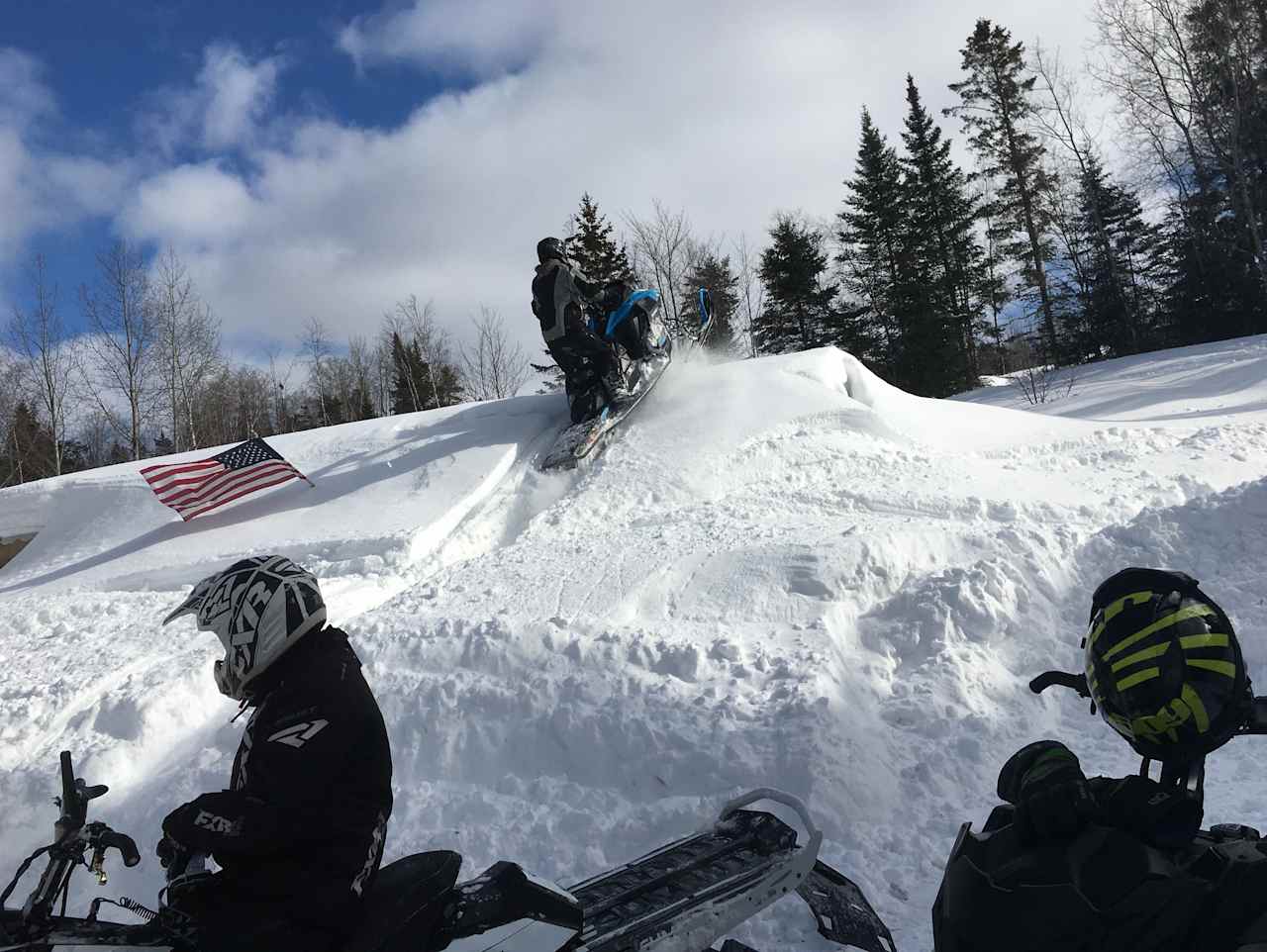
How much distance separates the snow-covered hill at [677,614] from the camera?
152 inches

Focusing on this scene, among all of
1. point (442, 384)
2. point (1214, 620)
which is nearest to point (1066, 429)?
point (1214, 620)

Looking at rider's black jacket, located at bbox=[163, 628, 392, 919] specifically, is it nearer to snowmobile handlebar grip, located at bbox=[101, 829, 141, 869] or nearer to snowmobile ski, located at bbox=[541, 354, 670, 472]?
snowmobile handlebar grip, located at bbox=[101, 829, 141, 869]

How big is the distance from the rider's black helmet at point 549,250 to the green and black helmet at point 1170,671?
343 inches

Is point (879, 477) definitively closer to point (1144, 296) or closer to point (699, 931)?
point (699, 931)

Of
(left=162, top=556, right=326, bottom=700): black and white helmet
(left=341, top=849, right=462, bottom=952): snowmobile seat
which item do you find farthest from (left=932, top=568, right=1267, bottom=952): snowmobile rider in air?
(left=162, top=556, right=326, bottom=700): black and white helmet

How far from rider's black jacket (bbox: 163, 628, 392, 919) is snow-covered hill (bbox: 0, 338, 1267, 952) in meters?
1.78

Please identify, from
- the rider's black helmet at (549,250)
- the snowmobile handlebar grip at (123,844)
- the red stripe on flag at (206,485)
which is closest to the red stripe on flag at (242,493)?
the red stripe on flag at (206,485)

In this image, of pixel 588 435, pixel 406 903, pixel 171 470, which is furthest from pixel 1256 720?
→ pixel 171 470

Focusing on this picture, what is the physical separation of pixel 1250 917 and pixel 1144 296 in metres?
33.8

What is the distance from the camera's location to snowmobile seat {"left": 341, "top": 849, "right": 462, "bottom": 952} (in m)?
2.02

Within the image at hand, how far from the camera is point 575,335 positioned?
370 inches

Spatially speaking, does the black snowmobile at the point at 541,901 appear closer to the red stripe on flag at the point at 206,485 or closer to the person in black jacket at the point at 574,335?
the red stripe on flag at the point at 206,485

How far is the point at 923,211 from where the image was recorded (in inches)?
1188

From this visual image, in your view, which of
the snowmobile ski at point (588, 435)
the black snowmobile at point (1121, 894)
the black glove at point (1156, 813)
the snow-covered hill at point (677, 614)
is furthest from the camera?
the snowmobile ski at point (588, 435)
